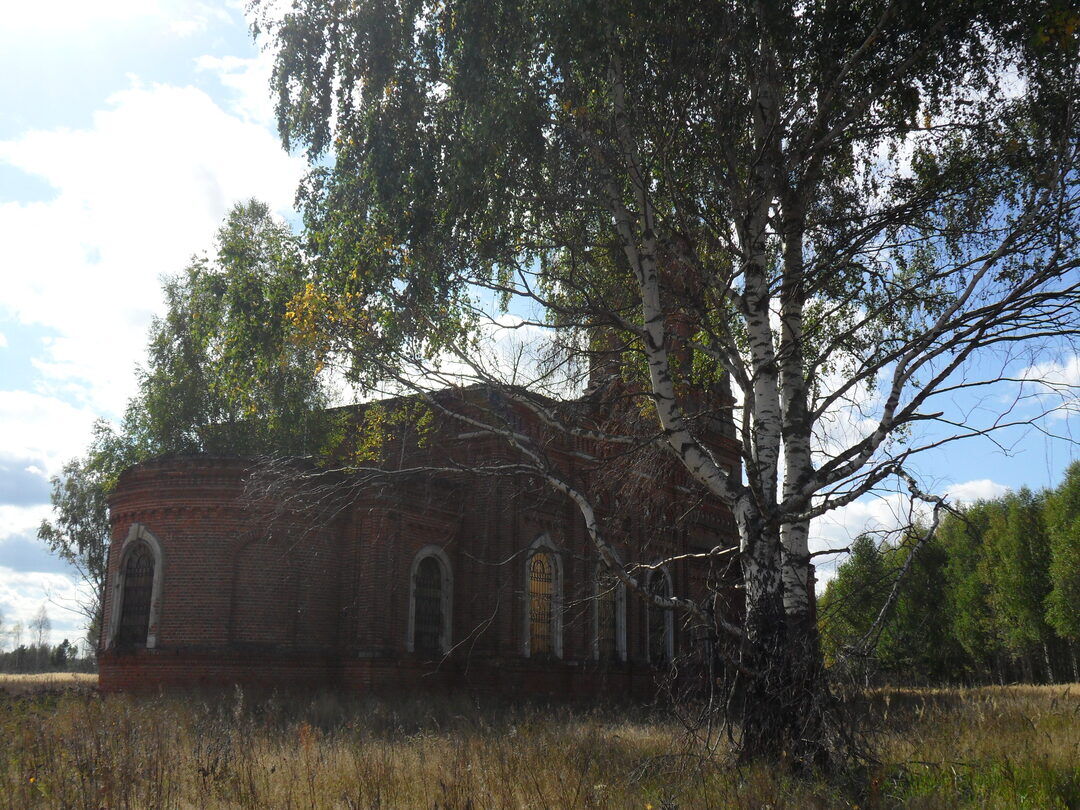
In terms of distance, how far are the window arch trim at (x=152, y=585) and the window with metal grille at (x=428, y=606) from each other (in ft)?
18.1

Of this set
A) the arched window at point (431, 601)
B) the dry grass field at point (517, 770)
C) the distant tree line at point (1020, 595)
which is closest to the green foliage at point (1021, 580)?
the distant tree line at point (1020, 595)

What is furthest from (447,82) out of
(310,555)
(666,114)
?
(310,555)

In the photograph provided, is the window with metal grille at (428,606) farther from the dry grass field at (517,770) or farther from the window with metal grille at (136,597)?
the dry grass field at (517,770)

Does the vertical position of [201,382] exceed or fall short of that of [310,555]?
it exceeds it

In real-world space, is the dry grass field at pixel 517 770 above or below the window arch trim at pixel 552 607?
below

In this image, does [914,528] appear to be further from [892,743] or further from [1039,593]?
[1039,593]

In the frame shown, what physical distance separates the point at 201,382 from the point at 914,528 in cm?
2803

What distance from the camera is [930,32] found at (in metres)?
7.70

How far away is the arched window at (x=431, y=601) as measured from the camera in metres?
19.8

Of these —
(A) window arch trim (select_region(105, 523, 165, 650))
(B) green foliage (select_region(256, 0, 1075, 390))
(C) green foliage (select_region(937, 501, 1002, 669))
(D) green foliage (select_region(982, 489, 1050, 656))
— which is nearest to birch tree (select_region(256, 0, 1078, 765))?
(B) green foliage (select_region(256, 0, 1075, 390))

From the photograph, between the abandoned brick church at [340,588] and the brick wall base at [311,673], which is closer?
the brick wall base at [311,673]

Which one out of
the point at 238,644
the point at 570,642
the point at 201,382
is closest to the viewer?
the point at 238,644

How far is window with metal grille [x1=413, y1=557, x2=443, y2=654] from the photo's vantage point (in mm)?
19875

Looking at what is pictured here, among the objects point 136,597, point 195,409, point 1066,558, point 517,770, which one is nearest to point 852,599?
point 517,770
